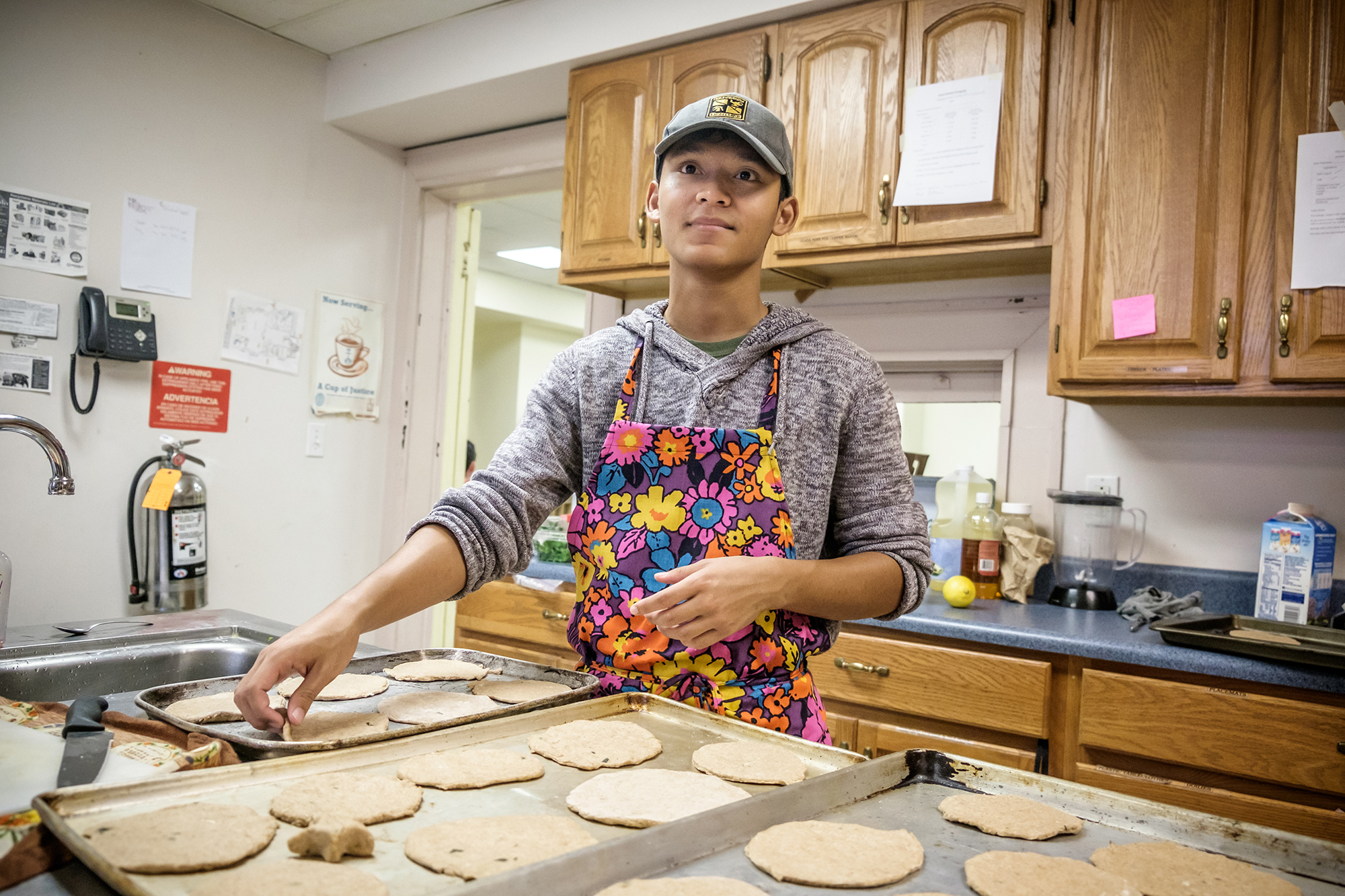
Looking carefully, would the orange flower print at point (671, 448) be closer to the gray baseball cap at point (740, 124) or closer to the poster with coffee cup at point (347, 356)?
the gray baseball cap at point (740, 124)

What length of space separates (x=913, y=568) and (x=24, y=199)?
2.78m

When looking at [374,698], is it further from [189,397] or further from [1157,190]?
[189,397]

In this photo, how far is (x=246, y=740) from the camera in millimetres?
848

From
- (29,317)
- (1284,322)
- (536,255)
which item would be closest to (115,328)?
(29,317)

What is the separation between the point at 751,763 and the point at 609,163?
7.45ft

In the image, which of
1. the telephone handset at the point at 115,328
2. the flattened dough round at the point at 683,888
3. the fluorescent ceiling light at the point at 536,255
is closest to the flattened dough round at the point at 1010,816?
the flattened dough round at the point at 683,888

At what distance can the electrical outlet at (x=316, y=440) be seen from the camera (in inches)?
134

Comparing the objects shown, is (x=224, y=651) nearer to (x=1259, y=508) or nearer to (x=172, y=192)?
(x=172, y=192)

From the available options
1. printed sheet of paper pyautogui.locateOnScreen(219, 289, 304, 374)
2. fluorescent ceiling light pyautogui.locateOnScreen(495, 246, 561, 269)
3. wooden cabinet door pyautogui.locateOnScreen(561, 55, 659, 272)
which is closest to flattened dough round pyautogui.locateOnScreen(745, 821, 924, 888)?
wooden cabinet door pyautogui.locateOnScreen(561, 55, 659, 272)

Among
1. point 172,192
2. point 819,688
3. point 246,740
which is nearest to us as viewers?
point 246,740

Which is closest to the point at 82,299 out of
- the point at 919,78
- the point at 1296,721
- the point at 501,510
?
the point at 501,510

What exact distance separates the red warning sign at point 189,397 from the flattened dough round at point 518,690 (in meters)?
2.30

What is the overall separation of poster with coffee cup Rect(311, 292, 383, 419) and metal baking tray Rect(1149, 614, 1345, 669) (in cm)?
288

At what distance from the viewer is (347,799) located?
772mm
